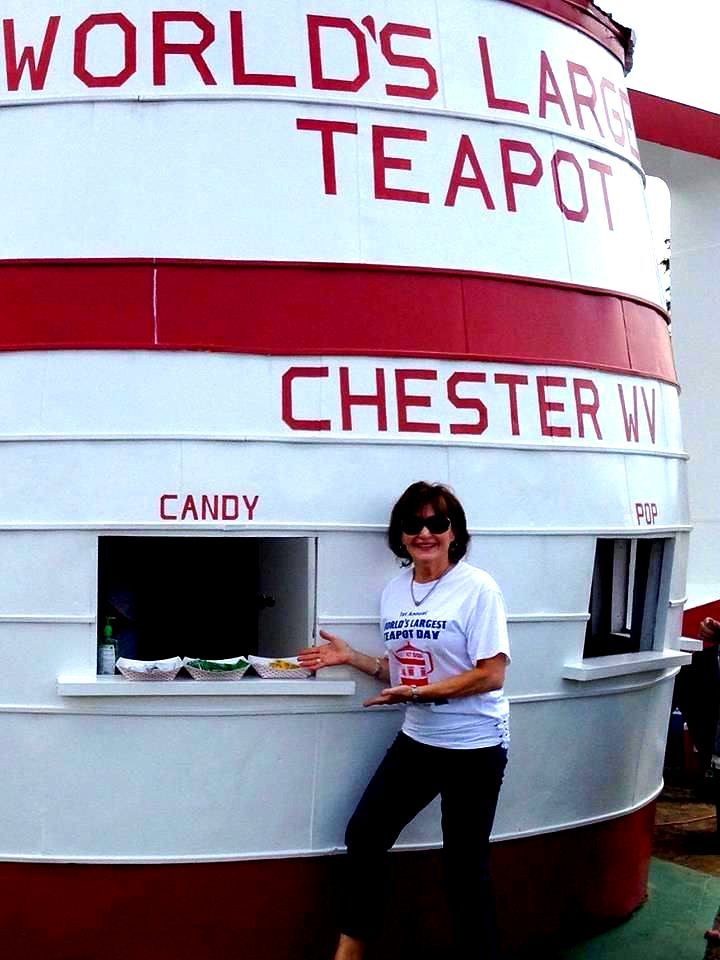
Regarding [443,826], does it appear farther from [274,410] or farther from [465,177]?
[465,177]

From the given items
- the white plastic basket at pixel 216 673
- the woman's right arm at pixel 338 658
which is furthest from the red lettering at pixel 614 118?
the white plastic basket at pixel 216 673

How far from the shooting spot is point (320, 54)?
5141 millimetres

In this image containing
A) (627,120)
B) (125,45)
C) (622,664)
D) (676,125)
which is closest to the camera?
(125,45)

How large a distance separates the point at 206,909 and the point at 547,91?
3634 millimetres

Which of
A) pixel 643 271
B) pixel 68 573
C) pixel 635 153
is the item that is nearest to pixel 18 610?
pixel 68 573

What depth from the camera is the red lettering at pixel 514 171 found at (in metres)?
5.37

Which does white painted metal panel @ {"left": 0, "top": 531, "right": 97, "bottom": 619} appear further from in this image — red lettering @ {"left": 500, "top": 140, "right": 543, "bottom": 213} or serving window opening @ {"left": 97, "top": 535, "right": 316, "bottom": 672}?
red lettering @ {"left": 500, "top": 140, "right": 543, "bottom": 213}

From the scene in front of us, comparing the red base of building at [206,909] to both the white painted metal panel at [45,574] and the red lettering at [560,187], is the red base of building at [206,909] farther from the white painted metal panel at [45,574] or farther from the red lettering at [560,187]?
the red lettering at [560,187]

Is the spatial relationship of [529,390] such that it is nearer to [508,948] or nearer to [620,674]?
[620,674]

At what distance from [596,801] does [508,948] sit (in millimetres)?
726

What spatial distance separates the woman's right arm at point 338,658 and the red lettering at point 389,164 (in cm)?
173

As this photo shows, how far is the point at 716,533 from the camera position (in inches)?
397

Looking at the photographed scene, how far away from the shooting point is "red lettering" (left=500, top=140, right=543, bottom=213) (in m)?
5.37

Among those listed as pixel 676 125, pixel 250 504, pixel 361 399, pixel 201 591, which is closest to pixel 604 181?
pixel 361 399
